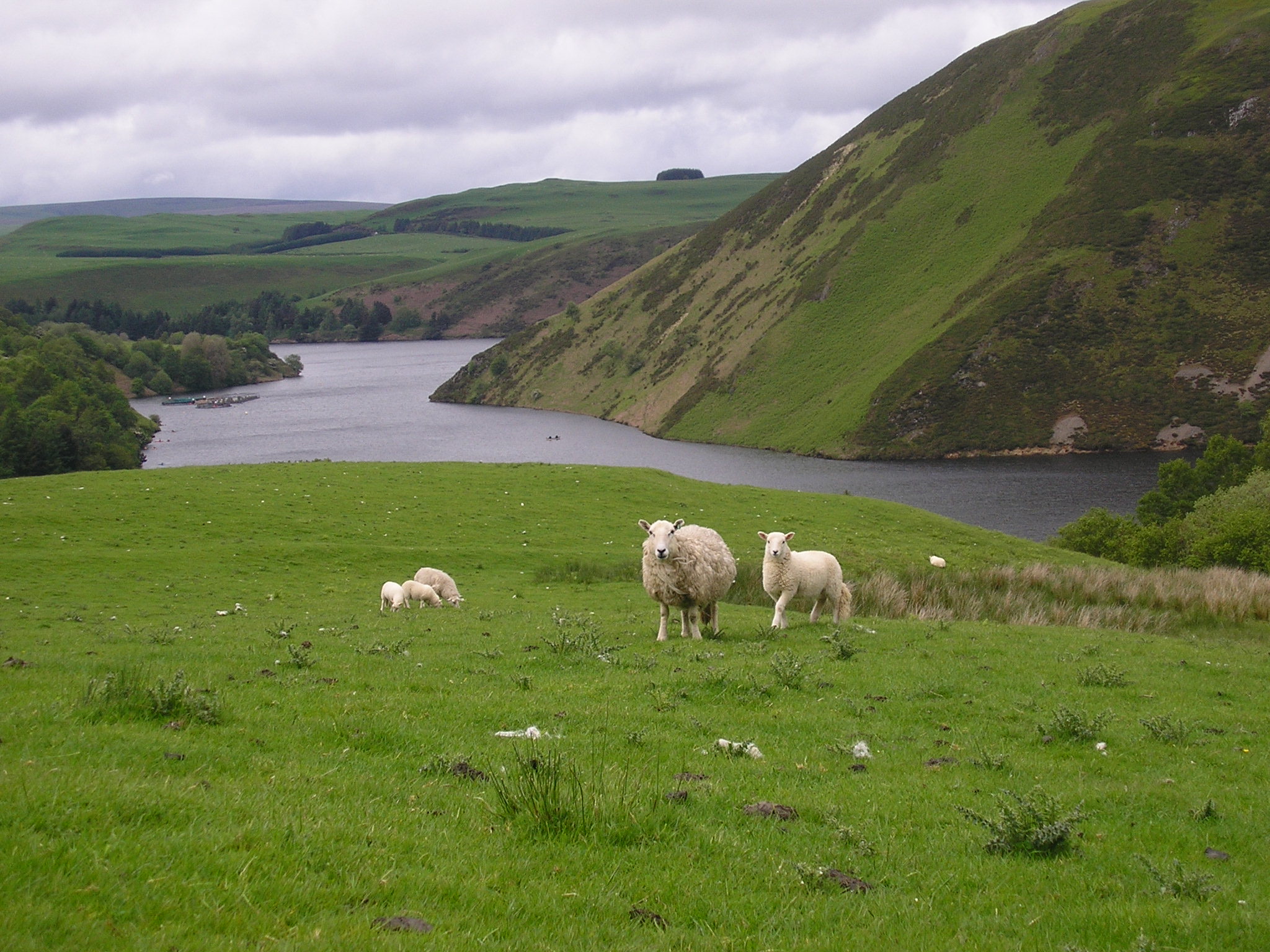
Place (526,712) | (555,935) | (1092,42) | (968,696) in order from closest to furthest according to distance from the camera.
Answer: (555,935), (526,712), (968,696), (1092,42)

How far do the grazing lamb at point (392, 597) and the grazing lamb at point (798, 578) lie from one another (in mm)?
9674

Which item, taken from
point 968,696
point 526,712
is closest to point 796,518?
point 968,696

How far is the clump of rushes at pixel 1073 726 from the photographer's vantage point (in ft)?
34.1

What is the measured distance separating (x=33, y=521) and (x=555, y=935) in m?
33.2

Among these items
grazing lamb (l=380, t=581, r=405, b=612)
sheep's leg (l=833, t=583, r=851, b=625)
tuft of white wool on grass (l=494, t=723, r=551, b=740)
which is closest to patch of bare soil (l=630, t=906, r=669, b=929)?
tuft of white wool on grass (l=494, t=723, r=551, b=740)

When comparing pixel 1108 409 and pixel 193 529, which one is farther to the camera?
pixel 1108 409

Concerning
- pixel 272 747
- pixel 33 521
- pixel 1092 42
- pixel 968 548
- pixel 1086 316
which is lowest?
pixel 968 548

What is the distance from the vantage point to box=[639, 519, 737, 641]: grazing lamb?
17188 mm

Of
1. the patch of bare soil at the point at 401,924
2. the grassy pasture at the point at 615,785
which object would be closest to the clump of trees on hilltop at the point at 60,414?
the grassy pasture at the point at 615,785

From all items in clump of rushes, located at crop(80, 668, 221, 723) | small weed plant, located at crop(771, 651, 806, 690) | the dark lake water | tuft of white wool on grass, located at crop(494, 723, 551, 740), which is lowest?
the dark lake water

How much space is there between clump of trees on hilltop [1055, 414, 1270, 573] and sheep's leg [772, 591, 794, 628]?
2380 cm

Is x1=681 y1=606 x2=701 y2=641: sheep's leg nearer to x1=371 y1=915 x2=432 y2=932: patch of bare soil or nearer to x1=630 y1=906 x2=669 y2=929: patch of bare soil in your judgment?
x1=630 y1=906 x2=669 y2=929: patch of bare soil

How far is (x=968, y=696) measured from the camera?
41.2ft

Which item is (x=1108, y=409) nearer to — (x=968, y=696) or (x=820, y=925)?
(x=968, y=696)
